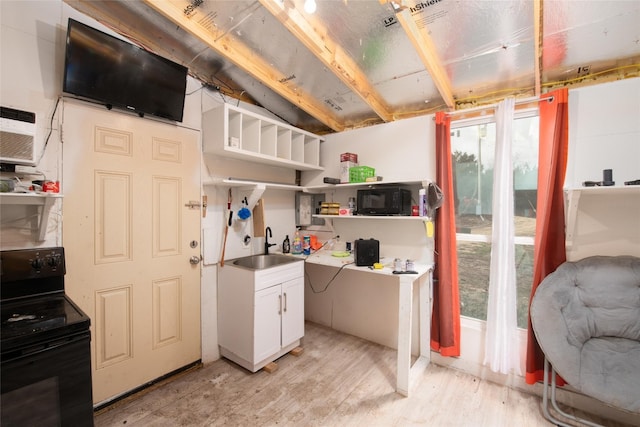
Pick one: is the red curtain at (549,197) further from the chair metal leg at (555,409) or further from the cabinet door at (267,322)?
the cabinet door at (267,322)

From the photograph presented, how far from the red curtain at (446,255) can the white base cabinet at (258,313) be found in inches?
50.5

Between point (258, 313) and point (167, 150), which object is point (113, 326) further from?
point (167, 150)

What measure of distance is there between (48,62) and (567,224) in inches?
138

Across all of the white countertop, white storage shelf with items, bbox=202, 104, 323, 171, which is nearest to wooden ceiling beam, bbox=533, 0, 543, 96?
the white countertop

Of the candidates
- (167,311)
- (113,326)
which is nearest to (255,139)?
(167,311)

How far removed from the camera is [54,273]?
1513 mm

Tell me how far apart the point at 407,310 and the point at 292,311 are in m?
1.06

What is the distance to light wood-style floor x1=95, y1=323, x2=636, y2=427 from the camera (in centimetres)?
178

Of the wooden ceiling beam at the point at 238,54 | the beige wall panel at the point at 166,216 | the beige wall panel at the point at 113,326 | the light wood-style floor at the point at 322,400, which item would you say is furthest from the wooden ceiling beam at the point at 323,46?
the light wood-style floor at the point at 322,400

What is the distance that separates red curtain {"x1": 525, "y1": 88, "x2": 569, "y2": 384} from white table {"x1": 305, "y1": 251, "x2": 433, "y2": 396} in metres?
0.74

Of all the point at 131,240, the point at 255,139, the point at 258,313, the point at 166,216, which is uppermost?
the point at 255,139

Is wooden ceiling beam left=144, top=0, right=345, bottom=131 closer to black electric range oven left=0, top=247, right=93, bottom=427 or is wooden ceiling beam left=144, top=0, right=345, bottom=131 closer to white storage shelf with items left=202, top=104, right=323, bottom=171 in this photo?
white storage shelf with items left=202, top=104, right=323, bottom=171

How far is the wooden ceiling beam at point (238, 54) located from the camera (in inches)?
65.5

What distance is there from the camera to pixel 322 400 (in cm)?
198
